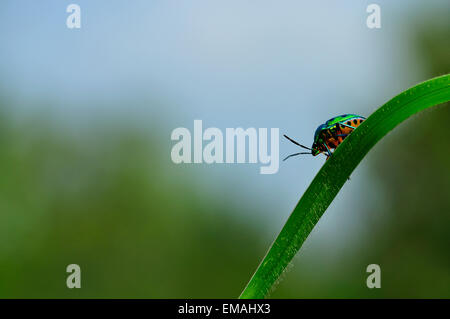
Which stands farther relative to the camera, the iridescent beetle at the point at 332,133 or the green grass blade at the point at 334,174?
the iridescent beetle at the point at 332,133

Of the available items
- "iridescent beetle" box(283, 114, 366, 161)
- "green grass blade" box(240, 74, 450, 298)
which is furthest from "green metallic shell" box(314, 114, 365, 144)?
"green grass blade" box(240, 74, 450, 298)

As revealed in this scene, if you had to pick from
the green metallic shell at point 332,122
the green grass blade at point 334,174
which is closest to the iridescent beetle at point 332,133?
the green metallic shell at point 332,122

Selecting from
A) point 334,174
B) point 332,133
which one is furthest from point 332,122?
point 334,174

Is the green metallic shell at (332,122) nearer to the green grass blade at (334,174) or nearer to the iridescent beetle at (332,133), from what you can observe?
the iridescent beetle at (332,133)

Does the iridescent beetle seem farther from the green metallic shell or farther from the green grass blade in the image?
the green grass blade
